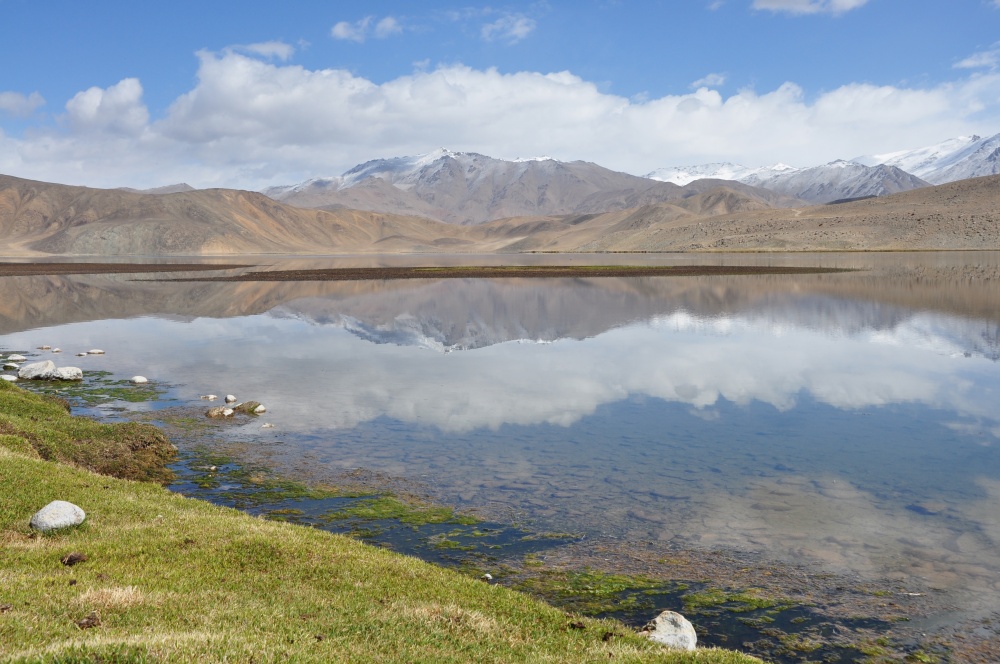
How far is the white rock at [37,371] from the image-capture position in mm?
37875

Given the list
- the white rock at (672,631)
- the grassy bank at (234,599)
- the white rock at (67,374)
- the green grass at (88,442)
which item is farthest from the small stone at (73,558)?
the white rock at (67,374)

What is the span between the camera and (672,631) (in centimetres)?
1285

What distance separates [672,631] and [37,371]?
1459 inches

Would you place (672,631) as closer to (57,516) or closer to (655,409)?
(57,516)

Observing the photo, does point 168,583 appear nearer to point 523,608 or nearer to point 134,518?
point 134,518

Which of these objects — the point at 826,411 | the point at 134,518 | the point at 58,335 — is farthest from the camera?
the point at 58,335

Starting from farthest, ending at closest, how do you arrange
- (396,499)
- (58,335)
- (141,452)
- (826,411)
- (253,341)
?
Answer: (58,335) → (253,341) → (826,411) → (141,452) → (396,499)

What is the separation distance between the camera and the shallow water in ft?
61.1

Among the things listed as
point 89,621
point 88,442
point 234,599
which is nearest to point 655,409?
point 88,442

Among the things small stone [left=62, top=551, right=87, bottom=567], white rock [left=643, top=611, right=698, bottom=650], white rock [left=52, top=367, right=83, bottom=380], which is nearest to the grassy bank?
small stone [left=62, top=551, right=87, bottom=567]

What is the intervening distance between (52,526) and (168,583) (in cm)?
447

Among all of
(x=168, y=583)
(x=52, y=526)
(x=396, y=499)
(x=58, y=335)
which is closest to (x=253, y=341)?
(x=58, y=335)

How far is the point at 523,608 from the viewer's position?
13039 millimetres

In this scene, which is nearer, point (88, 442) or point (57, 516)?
point (57, 516)
